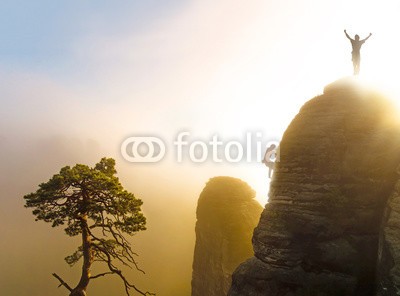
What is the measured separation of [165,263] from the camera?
138 metres

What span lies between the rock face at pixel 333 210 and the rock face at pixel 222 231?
27.7 meters

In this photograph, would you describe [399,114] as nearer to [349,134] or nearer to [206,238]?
[349,134]

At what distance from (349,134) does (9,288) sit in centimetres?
16027

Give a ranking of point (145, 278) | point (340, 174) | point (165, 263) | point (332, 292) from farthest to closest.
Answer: point (165, 263) < point (145, 278) < point (340, 174) < point (332, 292)

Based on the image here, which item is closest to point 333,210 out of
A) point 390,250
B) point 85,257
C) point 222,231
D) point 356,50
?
point 390,250

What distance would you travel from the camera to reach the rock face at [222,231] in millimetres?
46781

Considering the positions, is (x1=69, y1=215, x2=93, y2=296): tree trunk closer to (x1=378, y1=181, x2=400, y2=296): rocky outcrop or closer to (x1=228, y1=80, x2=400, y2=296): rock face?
(x1=228, y1=80, x2=400, y2=296): rock face

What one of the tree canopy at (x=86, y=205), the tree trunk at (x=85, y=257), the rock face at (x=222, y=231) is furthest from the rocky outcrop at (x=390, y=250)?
the rock face at (x=222, y=231)

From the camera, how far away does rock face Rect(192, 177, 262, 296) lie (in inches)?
1842

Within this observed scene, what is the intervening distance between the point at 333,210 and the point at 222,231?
32197mm

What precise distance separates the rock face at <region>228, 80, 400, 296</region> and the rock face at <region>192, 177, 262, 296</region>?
27.7 m

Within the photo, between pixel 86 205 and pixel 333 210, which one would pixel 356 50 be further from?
pixel 86 205

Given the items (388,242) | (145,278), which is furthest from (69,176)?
(145,278)

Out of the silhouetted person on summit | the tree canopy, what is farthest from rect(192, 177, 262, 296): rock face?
the silhouetted person on summit
